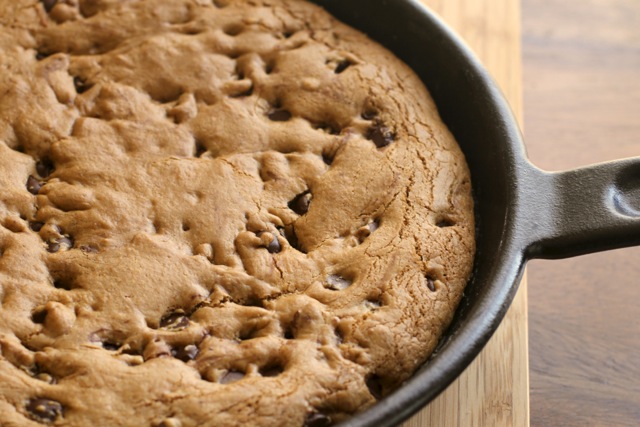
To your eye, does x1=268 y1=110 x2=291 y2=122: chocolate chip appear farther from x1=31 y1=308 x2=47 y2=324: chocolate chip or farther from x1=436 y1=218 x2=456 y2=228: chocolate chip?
x1=31 y1=308 x2=47 y2=324: chocolate chip

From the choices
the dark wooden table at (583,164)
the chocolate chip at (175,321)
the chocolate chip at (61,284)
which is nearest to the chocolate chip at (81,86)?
the chocolate chip at (61,284)

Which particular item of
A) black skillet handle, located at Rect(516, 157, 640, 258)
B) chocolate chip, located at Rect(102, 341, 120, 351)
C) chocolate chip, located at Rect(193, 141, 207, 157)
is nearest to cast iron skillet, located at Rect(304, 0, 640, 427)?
black skillet handle, located at Rect(516, 157, 640, 258)

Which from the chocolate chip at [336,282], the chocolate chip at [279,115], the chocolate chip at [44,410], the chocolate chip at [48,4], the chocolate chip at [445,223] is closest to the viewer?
the chocolate chip at [44,410]

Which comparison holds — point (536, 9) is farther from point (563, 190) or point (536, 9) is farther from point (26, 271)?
point (26, 271)

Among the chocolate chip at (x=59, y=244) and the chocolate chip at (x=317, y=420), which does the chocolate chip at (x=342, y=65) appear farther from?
the chocolate chip at (x=317, y=420)

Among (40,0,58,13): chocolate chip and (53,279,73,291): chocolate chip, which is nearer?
(53,279,73,291): chocolate chip

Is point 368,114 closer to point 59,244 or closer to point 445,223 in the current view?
point 445,223
